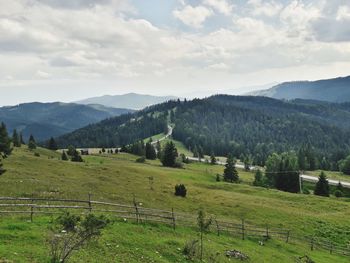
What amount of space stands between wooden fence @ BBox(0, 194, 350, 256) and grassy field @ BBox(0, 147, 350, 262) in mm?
1488

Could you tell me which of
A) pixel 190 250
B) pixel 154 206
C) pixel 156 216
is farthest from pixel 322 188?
pixel 190 250

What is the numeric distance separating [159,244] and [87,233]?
9.90 m

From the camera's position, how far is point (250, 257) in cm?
3741

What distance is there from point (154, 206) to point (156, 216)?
45.5 feet

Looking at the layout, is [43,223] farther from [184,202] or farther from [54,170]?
[54,170]

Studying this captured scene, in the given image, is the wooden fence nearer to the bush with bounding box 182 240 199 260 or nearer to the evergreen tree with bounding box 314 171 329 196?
the bush with bounding box 182 240 199 260

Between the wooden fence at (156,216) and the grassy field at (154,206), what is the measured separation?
58.6 inches

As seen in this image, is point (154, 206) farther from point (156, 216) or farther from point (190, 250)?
point (190, 250)

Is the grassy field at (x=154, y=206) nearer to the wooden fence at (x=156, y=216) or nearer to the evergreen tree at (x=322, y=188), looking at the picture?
the wooden fence at (x=156, y=216)

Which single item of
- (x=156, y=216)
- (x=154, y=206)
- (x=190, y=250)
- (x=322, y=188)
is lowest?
(x=322, y=188)

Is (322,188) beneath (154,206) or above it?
beneath

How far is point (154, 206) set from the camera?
5497cm

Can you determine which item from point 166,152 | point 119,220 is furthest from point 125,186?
point 166,152

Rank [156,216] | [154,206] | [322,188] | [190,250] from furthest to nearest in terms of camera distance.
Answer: [322,188], [154,206], [156,216], [190,250]
